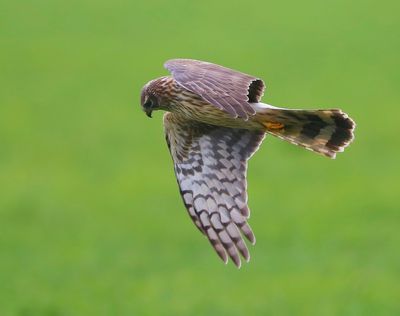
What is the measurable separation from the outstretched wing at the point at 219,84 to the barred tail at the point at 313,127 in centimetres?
24

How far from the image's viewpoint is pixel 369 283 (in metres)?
14.1

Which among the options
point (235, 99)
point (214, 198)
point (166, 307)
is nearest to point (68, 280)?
point (166, 307)

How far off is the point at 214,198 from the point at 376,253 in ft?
17.9

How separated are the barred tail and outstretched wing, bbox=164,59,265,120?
0.77 ft

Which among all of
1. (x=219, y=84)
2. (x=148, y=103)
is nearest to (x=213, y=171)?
(x=148, y=103)

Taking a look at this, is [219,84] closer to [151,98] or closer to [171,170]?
[151,98]

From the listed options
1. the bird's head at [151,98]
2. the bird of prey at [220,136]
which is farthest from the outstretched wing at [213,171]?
the bird's head at [151,98]

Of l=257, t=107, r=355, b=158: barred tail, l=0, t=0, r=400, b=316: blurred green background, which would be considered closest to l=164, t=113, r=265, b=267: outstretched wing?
l=257, t=107, r=355, b=158: barred tail

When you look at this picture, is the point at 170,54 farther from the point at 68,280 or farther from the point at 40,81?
the point at 68,280

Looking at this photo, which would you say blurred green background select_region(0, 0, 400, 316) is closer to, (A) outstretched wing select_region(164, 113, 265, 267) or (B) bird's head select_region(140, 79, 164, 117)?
(A) outstretched wing select_region(164, 113, 265, 267)

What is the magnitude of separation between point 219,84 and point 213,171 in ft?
5.63

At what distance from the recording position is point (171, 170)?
1939cm

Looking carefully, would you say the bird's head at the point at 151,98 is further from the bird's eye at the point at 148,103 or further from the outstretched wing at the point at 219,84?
the outstretched wing at the point at 219,84

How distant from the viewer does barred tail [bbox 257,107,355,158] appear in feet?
30.4
